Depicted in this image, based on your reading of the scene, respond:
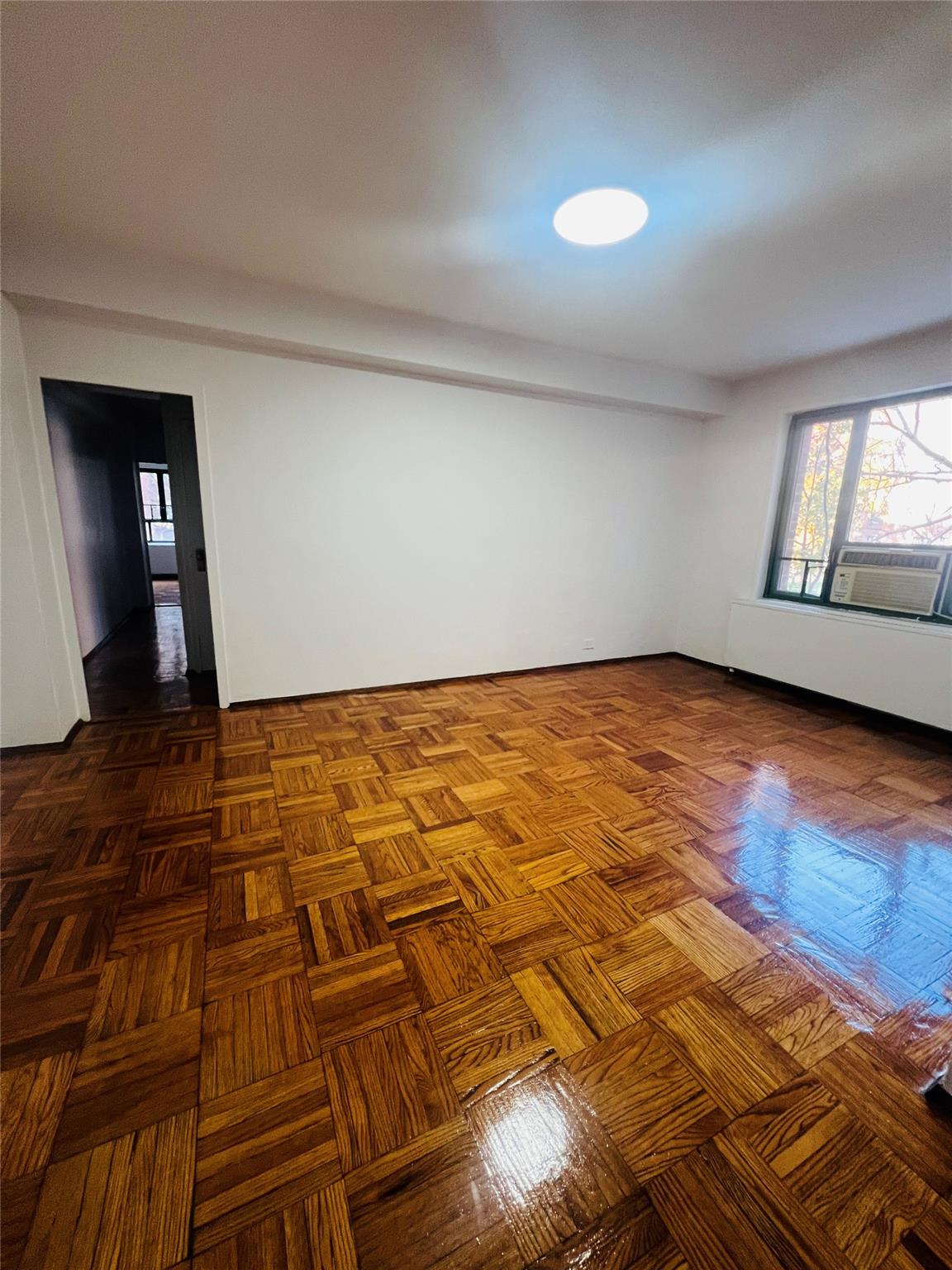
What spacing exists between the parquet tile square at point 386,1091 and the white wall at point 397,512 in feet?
8.25

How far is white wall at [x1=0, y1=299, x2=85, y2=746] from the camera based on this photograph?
2.33m

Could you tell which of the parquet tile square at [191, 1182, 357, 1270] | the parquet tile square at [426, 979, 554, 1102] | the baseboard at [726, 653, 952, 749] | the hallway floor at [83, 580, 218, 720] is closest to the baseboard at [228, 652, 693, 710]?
the hallway floor at [83, 580, 218, 720]

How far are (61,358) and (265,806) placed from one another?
259cm

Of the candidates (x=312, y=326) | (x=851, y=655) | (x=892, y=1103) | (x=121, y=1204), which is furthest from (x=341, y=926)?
(x=851, y=655)

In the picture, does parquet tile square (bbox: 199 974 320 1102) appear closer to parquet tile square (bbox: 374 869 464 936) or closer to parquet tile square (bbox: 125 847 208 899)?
parquet tile square (bbox: 374 869 464 936)

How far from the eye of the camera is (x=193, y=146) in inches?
65.4

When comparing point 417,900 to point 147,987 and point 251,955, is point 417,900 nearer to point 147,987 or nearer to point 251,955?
point 251,955

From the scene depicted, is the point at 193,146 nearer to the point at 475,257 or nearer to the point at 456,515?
the point at 475,257

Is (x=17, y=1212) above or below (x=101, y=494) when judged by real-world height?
below

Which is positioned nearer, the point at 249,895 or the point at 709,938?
the point at 709,938

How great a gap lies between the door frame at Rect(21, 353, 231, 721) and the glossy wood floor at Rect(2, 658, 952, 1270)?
0.95 meters

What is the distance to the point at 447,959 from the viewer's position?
1.42 meters

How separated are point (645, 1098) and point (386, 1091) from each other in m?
0.59

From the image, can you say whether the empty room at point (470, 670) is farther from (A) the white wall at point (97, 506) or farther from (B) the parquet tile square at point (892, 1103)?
(A) the white wall at point (97, 506)
